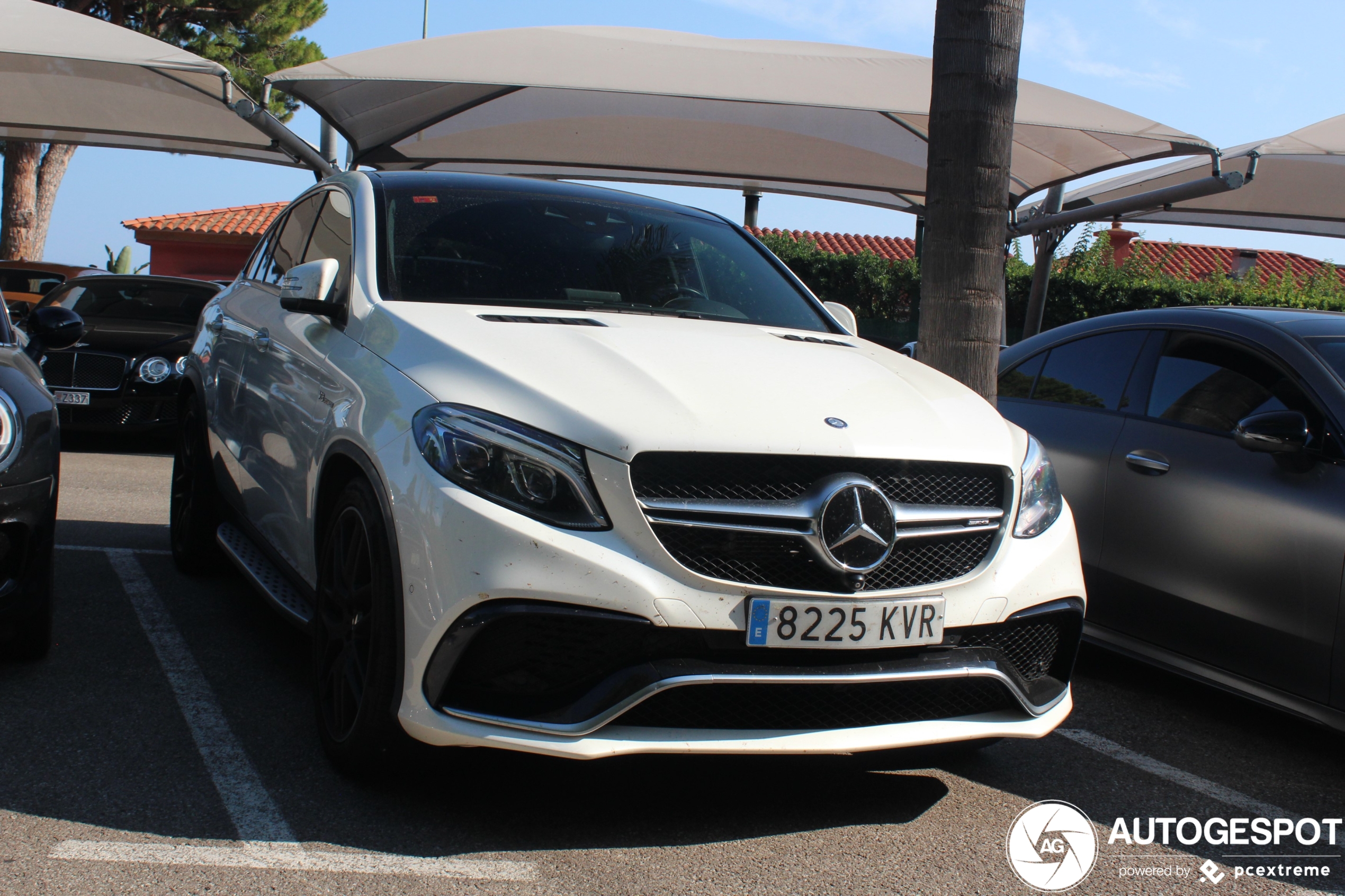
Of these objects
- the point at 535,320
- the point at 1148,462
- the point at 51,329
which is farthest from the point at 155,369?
the point at 1148,462

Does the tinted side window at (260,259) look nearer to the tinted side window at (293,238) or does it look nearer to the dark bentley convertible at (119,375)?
the tinted side window at (293,238)

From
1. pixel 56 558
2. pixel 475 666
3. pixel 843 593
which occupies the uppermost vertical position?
pixel 843 593

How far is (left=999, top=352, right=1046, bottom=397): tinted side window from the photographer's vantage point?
18.0 ft

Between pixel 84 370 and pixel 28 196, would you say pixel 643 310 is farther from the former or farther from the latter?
pixel 28 196

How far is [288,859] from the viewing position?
272 centimetres

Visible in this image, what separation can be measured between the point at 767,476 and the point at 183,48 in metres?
25.2

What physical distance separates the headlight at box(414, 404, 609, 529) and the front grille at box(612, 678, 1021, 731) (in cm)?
43

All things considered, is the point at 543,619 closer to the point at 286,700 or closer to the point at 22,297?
the point at 286,700

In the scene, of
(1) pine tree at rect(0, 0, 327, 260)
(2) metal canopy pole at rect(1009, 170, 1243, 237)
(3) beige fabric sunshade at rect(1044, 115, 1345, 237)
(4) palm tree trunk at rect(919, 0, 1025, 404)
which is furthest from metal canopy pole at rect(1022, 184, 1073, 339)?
(1) pine tree at rect(0, 0, 327, 260)

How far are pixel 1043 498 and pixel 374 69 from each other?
8.70m

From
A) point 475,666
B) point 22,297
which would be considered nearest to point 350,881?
point 475,666

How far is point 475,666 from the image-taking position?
269cm

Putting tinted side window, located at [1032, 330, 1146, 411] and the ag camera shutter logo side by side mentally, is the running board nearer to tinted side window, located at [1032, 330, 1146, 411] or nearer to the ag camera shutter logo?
the ag camera shutter logo

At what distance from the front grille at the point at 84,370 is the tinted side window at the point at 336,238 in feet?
19.1
